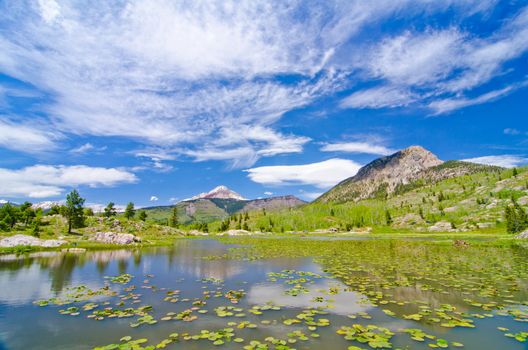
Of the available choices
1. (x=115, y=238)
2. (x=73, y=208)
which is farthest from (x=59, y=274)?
(x=73, y=208)

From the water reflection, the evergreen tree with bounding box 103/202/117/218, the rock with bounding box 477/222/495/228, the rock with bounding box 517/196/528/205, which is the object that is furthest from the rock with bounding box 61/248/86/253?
the rock with bounding box 517/196/528/205

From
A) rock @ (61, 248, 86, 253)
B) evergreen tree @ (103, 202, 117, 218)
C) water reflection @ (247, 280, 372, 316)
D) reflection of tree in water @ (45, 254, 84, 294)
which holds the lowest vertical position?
water reflection @ (247, 280, 372, 316)

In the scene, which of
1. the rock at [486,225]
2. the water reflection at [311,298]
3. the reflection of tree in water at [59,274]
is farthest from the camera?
the rock at [486,225]

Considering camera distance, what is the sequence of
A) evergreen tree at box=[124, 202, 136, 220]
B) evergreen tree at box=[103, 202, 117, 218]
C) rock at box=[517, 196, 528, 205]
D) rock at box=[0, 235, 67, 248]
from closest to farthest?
rock at box=[0, 235, 67, 248]
evergreen tree at box=[103, 202, 117, 218]
evergreen tree at box=[124, 202, 136, 220]
rock at box=[517, 196, 528, 205]

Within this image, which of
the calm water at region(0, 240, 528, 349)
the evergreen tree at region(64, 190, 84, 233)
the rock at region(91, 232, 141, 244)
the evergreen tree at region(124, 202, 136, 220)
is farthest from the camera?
the evergreen tree at region(124, 202, 136, 220)

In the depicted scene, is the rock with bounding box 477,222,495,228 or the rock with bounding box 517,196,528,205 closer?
the rock with bounding box 477,222,495,228

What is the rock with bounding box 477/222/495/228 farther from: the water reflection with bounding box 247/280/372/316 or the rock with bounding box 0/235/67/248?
the rock with bounding box 0/235/67/248

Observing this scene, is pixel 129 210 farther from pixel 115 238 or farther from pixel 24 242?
pixel 24 242

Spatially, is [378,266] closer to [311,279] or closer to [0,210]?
[311,279]

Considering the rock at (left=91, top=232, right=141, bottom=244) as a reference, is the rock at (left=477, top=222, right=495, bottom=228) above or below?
above

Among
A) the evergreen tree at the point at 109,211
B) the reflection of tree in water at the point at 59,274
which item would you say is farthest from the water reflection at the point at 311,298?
the evergreen tree at the point at 109,211

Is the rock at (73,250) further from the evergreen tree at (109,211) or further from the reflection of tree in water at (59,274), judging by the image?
the evergreen tree at (109,211)

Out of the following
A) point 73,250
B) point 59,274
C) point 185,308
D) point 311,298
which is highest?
point 73,250

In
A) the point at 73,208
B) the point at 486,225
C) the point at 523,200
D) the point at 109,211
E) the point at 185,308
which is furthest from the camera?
the point at 523,200
